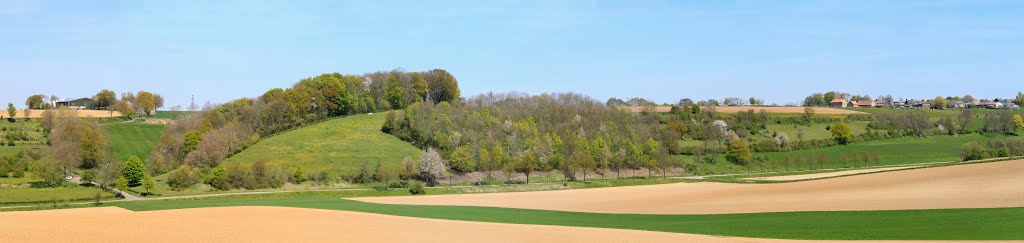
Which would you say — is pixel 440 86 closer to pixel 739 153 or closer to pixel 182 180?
pixel 739 153

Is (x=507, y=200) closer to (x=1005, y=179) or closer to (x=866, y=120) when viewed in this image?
(x=1005, y=179)

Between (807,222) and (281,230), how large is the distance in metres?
32.1

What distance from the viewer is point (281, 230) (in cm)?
4969

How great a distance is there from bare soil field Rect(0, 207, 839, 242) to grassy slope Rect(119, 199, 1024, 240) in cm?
437

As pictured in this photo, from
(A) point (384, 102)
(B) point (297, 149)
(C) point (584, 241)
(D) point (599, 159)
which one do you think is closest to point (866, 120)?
(D) point (599, 159)

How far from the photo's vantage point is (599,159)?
436 ft

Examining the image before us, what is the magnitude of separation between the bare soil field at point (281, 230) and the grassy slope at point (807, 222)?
14.3ft

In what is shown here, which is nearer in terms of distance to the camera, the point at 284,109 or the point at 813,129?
the point at 284,109

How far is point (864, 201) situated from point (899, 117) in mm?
117092

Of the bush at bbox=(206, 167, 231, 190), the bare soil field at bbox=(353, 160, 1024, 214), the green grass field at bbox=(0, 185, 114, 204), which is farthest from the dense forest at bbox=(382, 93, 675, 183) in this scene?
the green grass field at bbox=(0, 185, 114, 204)

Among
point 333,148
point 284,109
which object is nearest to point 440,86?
point 284,109

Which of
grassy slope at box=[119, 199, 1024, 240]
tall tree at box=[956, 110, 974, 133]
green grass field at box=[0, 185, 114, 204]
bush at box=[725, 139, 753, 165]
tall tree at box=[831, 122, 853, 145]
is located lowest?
green grass field at box=[0, 185, 114, 204]

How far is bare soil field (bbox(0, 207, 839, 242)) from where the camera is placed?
45750 millimetres

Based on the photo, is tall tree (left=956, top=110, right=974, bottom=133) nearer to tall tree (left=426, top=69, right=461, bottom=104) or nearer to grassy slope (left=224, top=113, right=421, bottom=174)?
tall tree (left=426, top=69, right=461, bottom=104)
